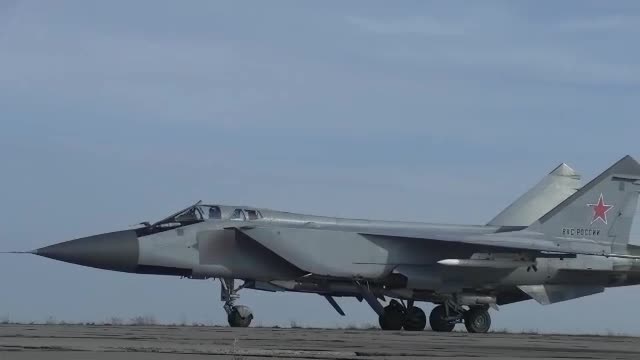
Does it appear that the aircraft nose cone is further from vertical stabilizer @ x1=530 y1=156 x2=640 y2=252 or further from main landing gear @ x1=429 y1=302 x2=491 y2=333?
vertical stabilizer @ x1=530 y1=156 x2=640 y2=252

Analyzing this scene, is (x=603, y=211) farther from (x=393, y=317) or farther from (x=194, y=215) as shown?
(x=194, y=215)

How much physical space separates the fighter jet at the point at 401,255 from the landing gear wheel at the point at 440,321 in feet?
0.08

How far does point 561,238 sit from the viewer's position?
28.7 m

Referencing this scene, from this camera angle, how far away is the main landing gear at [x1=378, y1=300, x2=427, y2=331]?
27.2 m

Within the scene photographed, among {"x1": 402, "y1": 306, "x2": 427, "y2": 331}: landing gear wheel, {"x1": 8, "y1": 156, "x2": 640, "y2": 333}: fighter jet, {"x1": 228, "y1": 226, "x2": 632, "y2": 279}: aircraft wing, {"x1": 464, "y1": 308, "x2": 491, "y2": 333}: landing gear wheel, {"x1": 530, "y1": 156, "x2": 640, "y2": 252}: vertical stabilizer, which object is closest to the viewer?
{"x1": 8, "y1": 156, "x2": 640, "y2": 333}: fighter jet

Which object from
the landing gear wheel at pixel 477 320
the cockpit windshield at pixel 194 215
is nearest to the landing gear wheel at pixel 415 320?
the landing gear wheel at pixel 477 320

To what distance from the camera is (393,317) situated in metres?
27.5

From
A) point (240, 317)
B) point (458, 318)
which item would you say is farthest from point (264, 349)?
point (458, 318)

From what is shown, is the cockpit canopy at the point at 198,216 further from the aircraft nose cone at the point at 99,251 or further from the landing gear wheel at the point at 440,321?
the landing gear wheel at the point at 440,321

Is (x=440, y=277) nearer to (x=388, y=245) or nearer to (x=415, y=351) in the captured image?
(x=388, y=245)

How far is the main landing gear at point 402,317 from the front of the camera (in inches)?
1072

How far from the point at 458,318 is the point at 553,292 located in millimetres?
2707

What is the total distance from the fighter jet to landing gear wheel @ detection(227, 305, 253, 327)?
0.07 feet

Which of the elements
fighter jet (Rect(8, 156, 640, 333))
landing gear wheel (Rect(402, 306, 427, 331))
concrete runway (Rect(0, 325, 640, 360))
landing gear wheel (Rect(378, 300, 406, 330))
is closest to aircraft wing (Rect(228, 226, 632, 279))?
fighter jet (Rect(8, 156, 640, 333))
